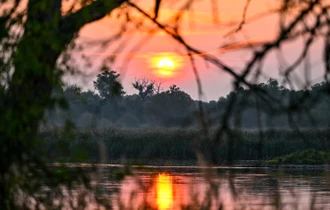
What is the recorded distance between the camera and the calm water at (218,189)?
781cm

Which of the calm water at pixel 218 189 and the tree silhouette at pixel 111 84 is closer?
the tree silhouette at pixel 111 84

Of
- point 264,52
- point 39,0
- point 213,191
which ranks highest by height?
point 39,0

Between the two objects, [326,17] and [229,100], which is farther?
[326,17]

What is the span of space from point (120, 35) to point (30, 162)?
3.55 feet

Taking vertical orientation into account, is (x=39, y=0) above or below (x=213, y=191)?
above

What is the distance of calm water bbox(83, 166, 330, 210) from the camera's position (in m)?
7.81

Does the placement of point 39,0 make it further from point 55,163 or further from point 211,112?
point 211,112

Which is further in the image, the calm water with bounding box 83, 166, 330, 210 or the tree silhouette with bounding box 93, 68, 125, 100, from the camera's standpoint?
the calm water with bounding box 83, 166, 330, 210

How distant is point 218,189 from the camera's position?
24.6 ft

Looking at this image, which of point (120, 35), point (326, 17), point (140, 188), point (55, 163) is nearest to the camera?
point (326, 17)

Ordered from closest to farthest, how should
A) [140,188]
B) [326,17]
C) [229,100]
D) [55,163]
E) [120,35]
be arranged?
[229,100] → [326,17] → [120,35] → [55,163] → [140,188]

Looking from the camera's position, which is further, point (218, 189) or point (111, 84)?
point (218, 189)

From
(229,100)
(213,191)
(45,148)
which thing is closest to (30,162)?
(45,148)

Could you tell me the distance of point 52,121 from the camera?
258 inches
